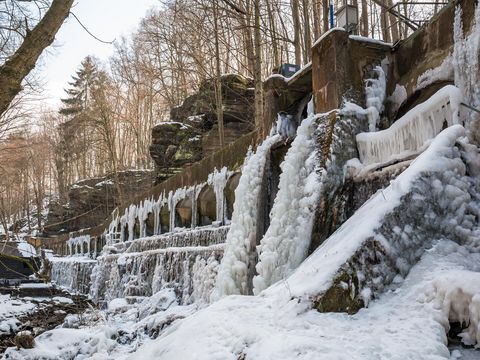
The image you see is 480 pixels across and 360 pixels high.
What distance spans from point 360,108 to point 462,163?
8.81 ft

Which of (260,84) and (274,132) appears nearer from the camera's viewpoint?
(274,132)

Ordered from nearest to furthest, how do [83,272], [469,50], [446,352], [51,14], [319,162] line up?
[446,352]
[51,14]
[469,50]
[319,162]
[83,272]

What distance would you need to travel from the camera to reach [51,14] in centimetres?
304

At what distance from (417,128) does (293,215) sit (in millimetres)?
1778

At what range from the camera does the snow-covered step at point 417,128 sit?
4.67m

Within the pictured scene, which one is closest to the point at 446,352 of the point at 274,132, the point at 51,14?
the point at 51,14

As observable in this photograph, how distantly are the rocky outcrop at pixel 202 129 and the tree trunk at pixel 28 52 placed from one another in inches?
569

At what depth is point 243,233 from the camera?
682 cm

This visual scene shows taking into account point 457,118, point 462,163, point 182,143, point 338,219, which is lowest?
point 338,219

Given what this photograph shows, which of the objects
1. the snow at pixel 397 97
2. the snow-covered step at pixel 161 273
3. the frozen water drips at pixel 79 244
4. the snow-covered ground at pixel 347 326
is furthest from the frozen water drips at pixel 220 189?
the frozen water drips at pixel 79 244

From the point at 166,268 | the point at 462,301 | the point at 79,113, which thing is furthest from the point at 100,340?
the point at 79,113

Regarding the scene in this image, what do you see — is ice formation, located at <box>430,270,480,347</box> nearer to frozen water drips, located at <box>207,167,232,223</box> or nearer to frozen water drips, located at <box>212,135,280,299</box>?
frozen water drips, located at <box>212,135,280,299</box>

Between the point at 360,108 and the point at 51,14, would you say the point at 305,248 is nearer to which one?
the point at 360,108

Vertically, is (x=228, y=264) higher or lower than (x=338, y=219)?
lower
